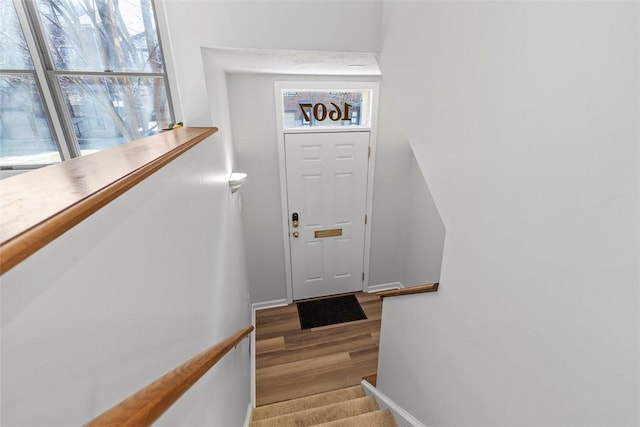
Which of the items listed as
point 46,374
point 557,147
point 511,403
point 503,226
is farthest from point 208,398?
point 557,147

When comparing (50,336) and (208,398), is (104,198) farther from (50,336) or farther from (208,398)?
(208,398)

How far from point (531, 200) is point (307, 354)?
2684 mm

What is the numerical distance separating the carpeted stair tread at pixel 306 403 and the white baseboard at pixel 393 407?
0.45 feet

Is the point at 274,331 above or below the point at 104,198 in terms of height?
below

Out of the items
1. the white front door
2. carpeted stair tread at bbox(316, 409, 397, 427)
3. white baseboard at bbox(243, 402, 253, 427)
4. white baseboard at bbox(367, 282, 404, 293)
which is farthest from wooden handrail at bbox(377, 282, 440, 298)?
white baseboard at bbox(367, 282, 404, 293)

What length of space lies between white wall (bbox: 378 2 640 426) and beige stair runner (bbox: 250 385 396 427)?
634mm

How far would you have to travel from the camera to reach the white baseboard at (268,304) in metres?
3.52

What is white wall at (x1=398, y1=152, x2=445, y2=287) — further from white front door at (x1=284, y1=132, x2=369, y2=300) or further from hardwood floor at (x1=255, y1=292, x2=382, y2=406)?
hardwood floor at (x1=255, y1=292, x2=382, y2=406)

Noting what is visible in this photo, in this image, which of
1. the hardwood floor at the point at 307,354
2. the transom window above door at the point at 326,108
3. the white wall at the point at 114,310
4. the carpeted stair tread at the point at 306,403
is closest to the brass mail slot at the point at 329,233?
the hardwood floor at the point at 307,354

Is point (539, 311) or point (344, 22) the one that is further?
point (344, 22)

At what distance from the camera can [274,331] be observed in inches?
126

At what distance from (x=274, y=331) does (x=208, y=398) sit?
7.22ft

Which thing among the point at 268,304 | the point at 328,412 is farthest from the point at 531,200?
the point at 268,304

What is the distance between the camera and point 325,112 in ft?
9.93
